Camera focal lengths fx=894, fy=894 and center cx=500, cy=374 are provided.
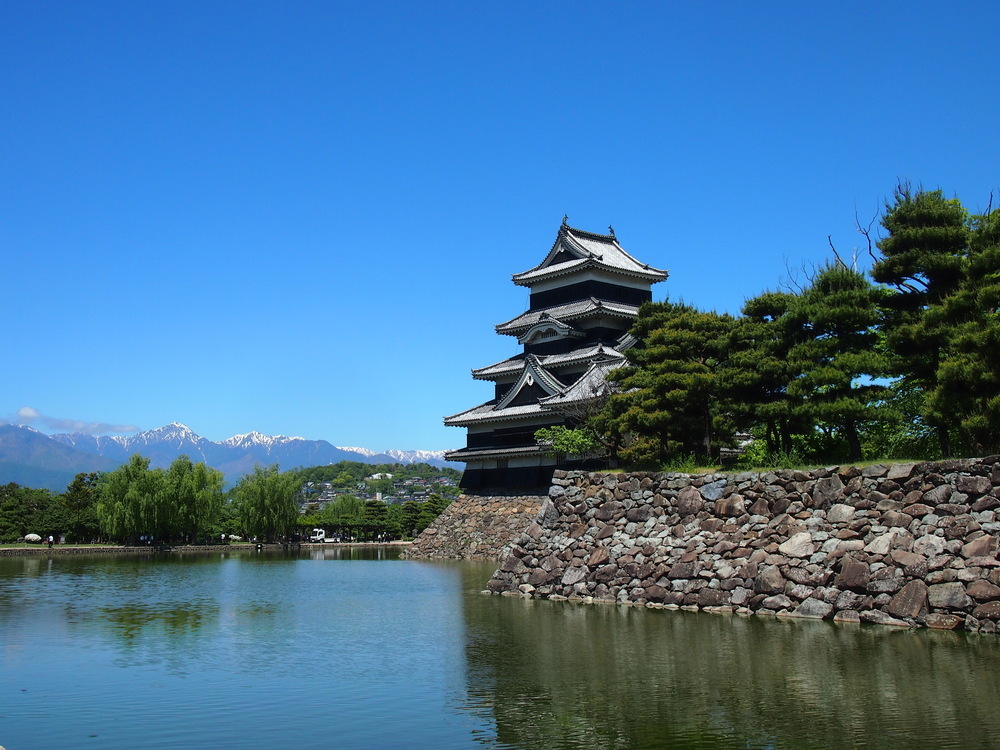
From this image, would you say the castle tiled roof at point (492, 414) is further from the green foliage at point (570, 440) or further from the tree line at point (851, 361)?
the tree line at point (851, 361)

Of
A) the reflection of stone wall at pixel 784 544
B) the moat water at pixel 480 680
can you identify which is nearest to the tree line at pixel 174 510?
the moat water at pixel 480 680

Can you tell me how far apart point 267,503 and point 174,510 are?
19.9 feet

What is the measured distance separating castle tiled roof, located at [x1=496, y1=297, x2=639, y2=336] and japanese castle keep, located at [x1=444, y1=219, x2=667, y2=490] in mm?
48

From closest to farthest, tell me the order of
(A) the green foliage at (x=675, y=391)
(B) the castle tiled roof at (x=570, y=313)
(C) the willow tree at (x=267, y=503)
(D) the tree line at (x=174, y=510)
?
(A) the green foliage at (x=675, y=391) < (B) the castle tiled roof at (x=570, y=313) < (D) the tree line at (x=174, y=510) < (C) the willow tree at (x=267, y=503)

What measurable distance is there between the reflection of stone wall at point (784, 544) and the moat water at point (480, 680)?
2.10 ft

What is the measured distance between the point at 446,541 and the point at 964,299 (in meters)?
25.0

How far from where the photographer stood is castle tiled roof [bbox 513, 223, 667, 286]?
36.9m

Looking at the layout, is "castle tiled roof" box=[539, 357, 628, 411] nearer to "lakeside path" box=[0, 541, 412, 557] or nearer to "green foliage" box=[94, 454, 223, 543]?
"green foliage" box=[94, 454, 223, 543]

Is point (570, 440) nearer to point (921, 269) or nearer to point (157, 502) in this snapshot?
point (921, 269)

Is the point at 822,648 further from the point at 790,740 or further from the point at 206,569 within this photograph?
the point at 206,569

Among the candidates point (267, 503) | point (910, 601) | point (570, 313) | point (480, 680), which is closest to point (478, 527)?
point (570, 313)

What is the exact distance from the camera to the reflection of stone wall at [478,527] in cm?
3397

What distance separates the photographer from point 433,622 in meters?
15.5

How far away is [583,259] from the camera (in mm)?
36688
